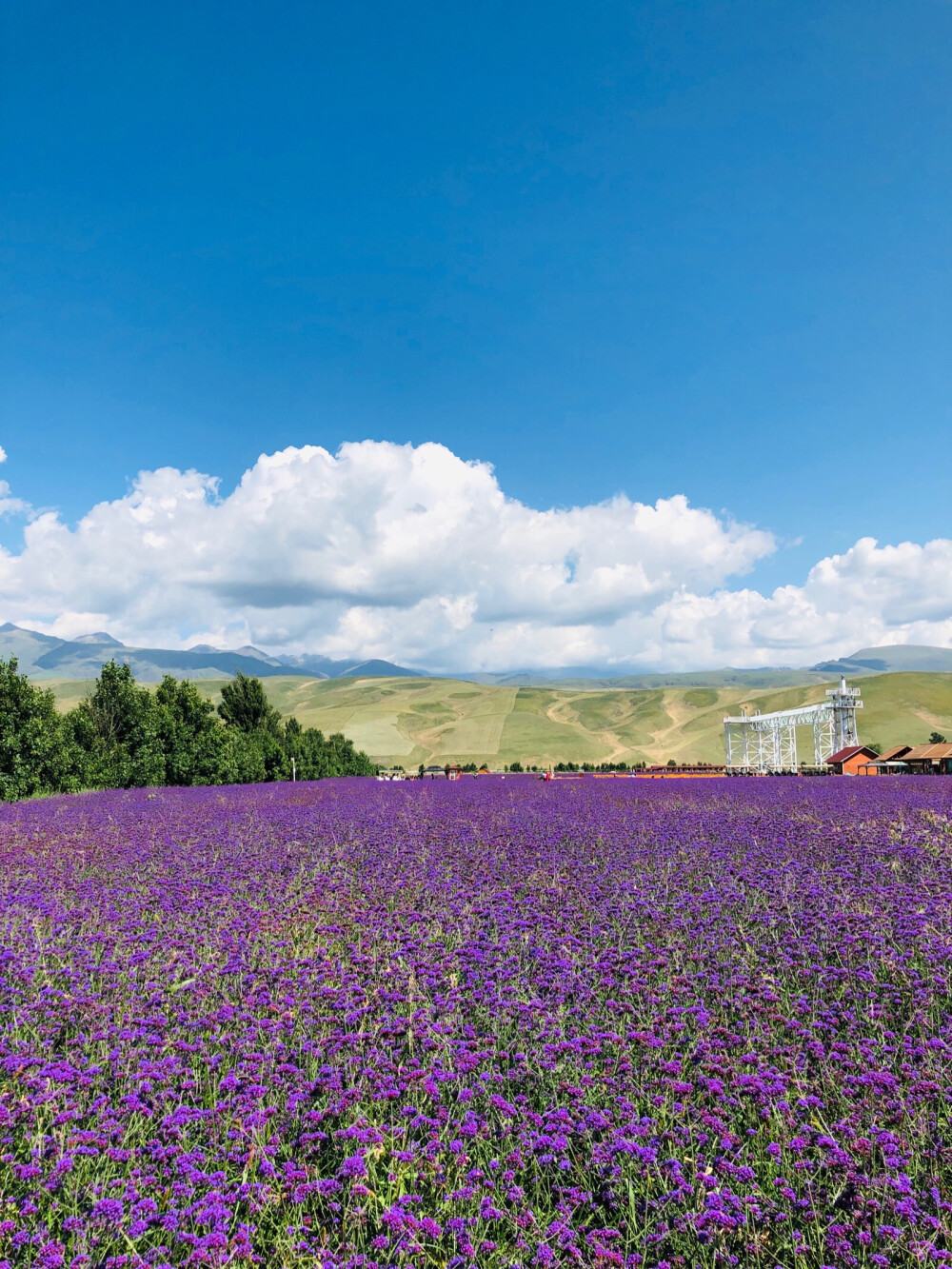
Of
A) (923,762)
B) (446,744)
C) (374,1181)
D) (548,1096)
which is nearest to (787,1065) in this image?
(548,1096)

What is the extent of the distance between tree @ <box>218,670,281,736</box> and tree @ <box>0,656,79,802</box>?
1827 centimetres

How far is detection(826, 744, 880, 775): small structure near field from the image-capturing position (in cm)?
4819

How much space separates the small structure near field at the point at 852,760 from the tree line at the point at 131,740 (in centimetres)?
3547

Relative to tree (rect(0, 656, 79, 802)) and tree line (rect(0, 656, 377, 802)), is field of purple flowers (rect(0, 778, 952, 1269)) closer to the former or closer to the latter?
tree (rect(0, 656, 79, 802))

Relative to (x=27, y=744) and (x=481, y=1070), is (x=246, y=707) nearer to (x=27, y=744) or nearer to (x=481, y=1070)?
(x=27, y=744)

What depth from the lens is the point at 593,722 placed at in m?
164

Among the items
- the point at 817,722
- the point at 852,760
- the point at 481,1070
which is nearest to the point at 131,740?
the point at 481,1070

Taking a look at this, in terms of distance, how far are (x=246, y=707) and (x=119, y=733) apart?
12.8 meters

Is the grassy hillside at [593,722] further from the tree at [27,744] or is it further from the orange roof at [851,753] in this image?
the tree at [27,744]

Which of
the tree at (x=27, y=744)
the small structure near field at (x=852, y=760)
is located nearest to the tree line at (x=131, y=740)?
the tree at (x=27, y=744)

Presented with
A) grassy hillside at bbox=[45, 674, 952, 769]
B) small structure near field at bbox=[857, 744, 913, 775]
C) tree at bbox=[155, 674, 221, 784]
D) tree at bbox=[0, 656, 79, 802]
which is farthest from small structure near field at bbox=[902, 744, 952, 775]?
grassy hillside at bbox=[45, 674, 952, 769]

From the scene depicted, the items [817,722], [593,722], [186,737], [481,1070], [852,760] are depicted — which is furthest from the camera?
[593,722]

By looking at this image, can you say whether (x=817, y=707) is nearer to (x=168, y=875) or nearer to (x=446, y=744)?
(x=168, y=875)

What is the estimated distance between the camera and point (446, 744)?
134500 mm
